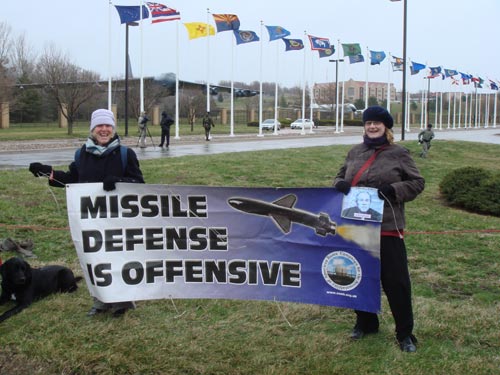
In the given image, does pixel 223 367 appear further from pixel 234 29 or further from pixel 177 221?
pixel 234 29

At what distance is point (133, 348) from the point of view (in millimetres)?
4176

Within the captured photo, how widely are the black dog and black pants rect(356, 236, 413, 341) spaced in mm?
3151

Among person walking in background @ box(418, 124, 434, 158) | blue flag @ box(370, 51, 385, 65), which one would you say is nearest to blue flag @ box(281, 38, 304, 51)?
blue flag @ box(370, 51, 385, 65)

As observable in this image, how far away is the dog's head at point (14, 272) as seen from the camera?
16.4 ft

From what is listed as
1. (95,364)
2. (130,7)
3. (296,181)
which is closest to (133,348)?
(95,364)

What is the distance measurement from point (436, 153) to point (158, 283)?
20.0m

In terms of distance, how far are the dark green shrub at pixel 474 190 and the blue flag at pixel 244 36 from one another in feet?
85.8

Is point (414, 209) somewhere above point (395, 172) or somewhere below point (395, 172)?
below

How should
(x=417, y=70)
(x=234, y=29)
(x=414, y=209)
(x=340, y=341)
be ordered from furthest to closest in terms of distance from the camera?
(x=417, y=70) < (x=234, y=29) < (x=414, y=209) < (x=340, y=341)

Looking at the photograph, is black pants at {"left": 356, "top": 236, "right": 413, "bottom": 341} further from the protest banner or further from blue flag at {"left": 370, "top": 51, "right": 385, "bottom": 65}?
blue flag at {"left": 370, "top": 51, "right": 385, "bottom": 65}

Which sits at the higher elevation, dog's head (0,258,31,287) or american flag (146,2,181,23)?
american flag (146,2,181,23)

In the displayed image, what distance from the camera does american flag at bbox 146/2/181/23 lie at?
103 feet

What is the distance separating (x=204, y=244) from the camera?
4.60 meters

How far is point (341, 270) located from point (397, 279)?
0.46 m
